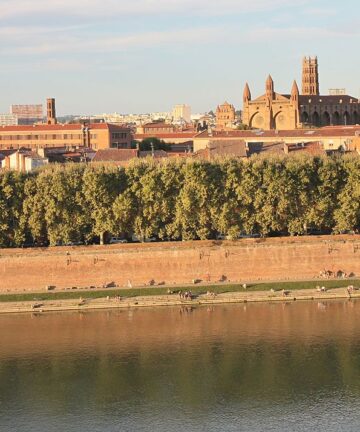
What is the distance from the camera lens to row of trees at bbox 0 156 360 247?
163 ft

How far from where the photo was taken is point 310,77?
13988 cm

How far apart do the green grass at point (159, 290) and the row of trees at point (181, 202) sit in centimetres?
343

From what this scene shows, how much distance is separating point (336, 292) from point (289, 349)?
904cm

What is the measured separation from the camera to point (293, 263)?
159 feet

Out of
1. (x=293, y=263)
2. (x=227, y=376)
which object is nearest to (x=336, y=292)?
(x=293, y=263)

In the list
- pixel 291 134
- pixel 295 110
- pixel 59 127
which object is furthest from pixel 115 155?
pixel 295 110

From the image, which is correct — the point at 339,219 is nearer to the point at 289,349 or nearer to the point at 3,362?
the point at 289,349

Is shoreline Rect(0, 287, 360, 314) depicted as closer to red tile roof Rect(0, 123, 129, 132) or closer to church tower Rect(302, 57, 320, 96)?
red tile roof Rect(0, 123, 129, 132)

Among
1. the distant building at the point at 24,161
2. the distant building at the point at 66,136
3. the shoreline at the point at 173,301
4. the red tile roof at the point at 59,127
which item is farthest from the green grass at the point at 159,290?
the red tile roof at the point at 59,127

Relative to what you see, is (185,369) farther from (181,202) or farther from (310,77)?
(310,77)

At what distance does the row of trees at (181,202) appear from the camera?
163 feet

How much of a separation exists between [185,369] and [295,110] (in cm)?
8959

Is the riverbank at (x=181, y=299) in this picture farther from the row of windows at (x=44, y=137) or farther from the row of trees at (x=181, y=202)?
the row of windows at (x=44, y=137)

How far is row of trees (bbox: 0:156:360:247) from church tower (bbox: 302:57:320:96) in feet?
296
